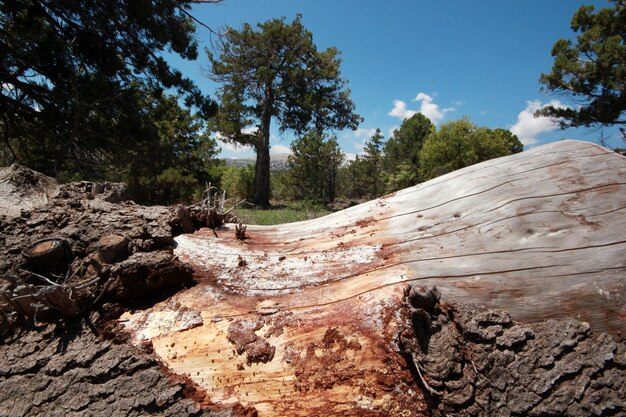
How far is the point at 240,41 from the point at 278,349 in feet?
62.1

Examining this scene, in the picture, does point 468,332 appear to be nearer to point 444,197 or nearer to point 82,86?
point 444,197

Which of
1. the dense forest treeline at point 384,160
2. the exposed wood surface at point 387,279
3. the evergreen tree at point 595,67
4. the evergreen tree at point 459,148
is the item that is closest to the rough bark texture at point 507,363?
the exposed wood surface at point 387,279

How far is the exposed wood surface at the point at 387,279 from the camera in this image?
1621 millimetres

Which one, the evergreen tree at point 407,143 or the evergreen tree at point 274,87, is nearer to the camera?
the evergreen tree at point 274,87

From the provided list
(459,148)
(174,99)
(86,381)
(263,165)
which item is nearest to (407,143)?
(459,148)

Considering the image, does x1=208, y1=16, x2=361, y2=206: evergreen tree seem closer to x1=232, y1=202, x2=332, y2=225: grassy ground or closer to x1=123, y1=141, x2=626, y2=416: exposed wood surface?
x1=232, y1=202, x2=332, y2=225: grassy ground

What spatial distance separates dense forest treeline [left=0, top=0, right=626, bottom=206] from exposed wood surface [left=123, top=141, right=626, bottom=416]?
599 cm

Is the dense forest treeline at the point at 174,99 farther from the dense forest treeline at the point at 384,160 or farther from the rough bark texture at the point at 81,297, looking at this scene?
the rough bark texture at the point at 81,297

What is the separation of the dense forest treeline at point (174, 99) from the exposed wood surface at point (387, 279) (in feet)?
19.7

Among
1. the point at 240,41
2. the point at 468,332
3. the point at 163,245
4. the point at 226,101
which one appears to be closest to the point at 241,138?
the point at 226,101

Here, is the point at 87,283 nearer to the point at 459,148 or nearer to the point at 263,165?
the point at 263,165

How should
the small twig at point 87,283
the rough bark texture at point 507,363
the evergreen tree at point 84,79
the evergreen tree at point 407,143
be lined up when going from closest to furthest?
the rough bark texture at point 507,363
the small twig at point 87,283
the evergreen tree at point 84,79
the evergreen tree at point 407,143

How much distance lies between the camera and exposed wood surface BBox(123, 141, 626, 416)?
162 cm

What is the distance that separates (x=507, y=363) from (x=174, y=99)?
16.1 meters
